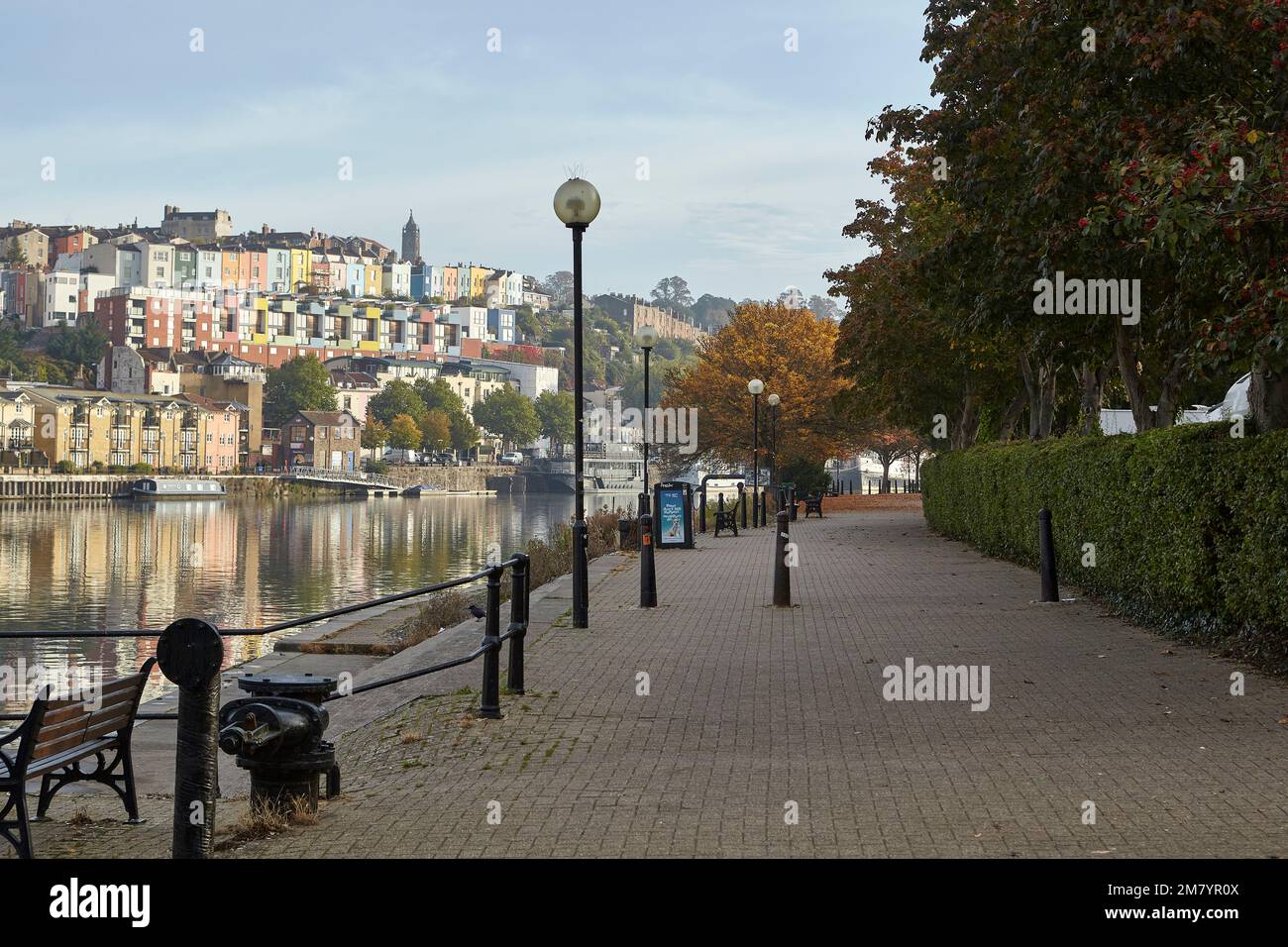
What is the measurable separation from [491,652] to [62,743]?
9.05ft

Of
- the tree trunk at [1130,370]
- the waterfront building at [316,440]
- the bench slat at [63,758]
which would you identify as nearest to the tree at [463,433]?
the waterfront building at [316,440]

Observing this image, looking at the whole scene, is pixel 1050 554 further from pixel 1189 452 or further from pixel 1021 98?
pixel 1021 98

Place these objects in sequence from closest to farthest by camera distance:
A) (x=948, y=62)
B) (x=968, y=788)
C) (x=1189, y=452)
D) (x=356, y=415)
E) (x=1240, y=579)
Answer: (x=968, y=788) → (x=1240, y=579) → (x=1189, y=452) → (x=948, y=62) → (x=356, y=415)

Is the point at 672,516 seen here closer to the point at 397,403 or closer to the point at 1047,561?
the point at 1047,561

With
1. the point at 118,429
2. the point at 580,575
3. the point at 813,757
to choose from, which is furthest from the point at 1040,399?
the point at 118,429

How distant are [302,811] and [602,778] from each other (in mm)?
1597

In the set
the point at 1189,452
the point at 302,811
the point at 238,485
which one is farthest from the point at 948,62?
the point at 238,485

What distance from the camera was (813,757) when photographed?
800cm

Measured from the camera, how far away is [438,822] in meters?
6.53

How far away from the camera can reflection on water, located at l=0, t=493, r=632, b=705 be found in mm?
30859

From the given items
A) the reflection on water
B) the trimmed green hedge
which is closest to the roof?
the reflection on water

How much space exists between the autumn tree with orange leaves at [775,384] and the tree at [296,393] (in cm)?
12265

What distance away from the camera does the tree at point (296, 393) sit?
17700 centimetres
